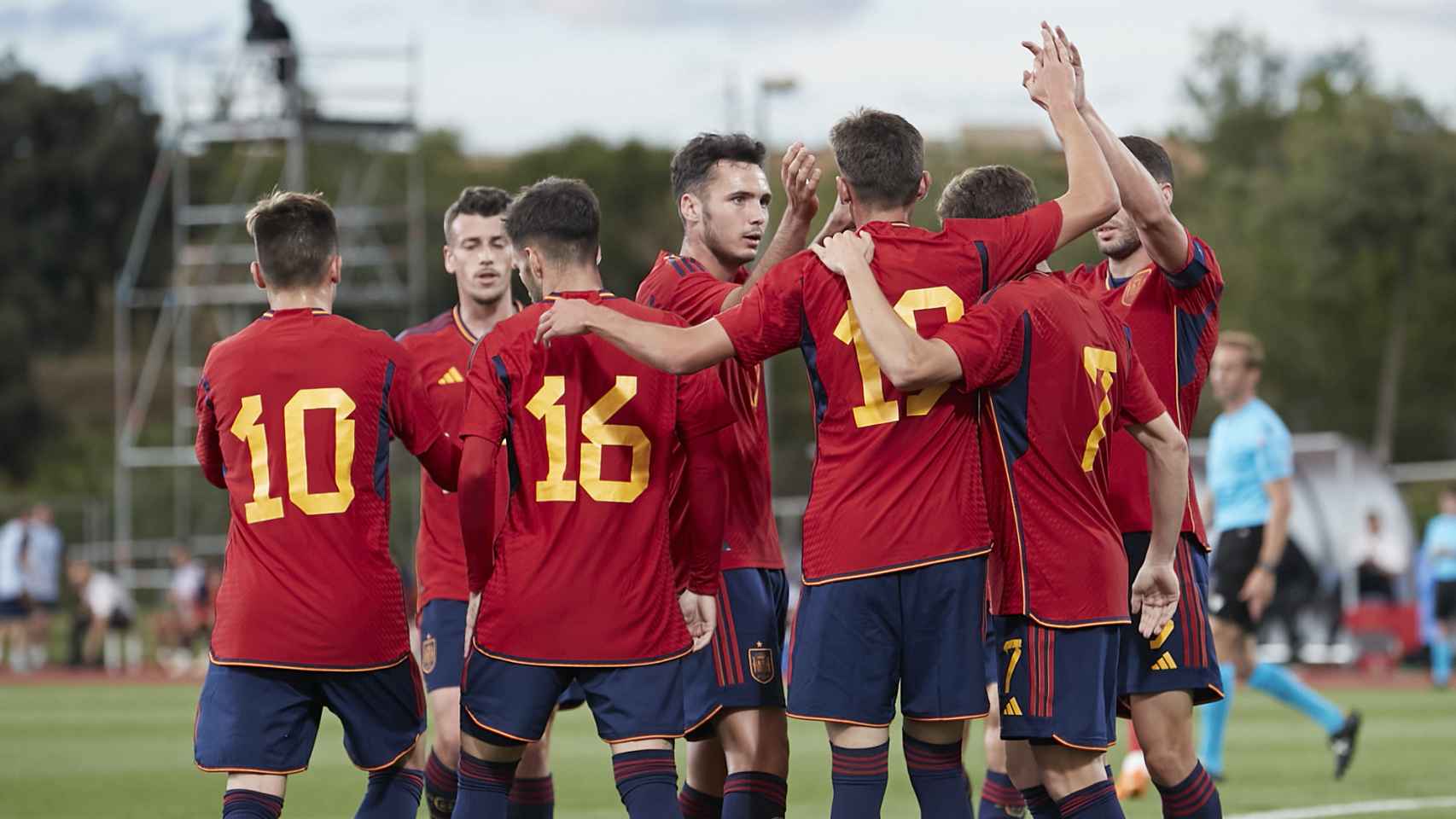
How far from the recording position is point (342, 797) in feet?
35.4

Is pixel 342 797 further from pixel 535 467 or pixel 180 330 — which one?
pixel 180 330

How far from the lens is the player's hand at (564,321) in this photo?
544cm

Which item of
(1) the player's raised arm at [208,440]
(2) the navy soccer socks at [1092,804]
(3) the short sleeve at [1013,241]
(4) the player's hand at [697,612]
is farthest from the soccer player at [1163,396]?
(1) the player's raised arm at [208,440]

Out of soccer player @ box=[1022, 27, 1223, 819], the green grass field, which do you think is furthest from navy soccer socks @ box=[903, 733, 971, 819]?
the green grass field

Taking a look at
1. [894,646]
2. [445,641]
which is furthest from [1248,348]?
[894,646]

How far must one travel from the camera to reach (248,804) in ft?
18.1

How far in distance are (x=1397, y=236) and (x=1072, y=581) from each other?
1781 inches

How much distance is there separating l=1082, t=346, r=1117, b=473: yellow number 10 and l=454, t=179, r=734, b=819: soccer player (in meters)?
1.18

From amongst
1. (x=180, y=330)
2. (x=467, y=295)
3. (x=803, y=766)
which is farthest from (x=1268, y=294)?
(x=467, y=295)

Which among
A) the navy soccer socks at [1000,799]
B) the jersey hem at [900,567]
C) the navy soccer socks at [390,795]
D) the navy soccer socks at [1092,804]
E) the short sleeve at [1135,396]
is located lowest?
the navy soccer socks at [1000,799]

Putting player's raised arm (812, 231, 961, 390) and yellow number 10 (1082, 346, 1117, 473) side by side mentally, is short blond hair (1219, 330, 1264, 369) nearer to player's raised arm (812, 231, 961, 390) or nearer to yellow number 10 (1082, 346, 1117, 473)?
yellow number 10 (1082, 346, 1117, 473)

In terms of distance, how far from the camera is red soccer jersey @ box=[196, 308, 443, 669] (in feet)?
18.2

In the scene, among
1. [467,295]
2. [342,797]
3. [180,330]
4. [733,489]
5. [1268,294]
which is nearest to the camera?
[733,489]

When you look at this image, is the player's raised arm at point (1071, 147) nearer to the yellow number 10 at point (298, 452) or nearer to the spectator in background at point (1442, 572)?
the yellow number 10 at point (298, 452)
